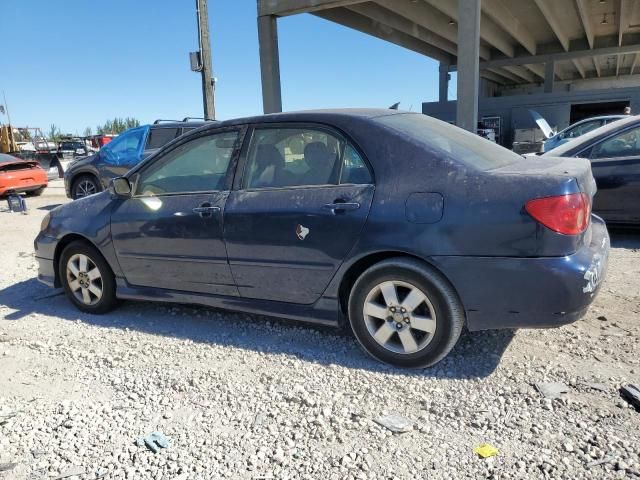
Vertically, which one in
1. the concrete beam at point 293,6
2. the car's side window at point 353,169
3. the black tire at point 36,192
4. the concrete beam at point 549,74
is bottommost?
the black tire at point 36,192

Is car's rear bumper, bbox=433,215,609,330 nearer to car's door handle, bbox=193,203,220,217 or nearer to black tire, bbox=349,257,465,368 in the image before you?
black tire, bbox=349,257,465,368

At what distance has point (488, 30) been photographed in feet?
79.6

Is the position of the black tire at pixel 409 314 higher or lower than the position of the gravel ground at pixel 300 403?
higher

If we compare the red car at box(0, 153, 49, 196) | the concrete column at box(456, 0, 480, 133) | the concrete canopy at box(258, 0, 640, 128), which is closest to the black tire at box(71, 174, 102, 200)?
the red car at box(0, 153, 49, 196)

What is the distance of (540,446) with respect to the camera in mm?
2357

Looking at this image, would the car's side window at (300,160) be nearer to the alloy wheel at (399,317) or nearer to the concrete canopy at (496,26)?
the alloy wheel at (399,317)

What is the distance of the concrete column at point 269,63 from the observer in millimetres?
16828

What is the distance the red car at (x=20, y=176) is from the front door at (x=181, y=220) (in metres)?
11.5

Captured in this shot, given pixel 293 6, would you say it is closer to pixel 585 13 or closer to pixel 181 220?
pixel 585 13

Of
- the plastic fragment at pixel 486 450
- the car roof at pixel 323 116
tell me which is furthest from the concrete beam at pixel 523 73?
the plastic fragment at pixel 486 450

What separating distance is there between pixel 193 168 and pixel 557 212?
2.63 metres

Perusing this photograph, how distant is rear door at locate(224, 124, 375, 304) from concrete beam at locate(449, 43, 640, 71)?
3051cm

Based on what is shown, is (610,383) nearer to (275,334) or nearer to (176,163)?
(275,334)

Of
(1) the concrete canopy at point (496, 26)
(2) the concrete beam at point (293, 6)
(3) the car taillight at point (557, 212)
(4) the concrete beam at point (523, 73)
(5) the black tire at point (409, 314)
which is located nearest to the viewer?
(3) the car taillight at point (557, 212)
